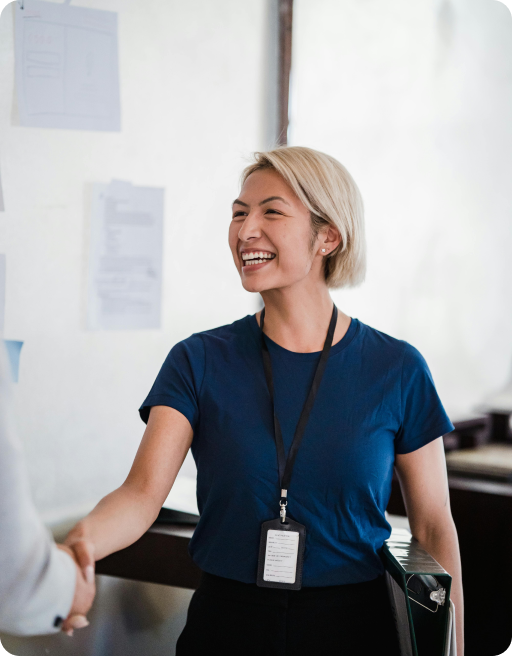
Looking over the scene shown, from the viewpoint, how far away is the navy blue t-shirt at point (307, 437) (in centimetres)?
109

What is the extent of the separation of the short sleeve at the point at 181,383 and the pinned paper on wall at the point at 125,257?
56cm

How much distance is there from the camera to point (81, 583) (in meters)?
0.78

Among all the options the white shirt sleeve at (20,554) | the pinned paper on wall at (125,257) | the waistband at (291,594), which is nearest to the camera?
the white shirt sleeve at (20,554)

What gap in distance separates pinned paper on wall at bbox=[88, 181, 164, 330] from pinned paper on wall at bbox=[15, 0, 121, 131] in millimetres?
190

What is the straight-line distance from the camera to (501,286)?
2.32 meters

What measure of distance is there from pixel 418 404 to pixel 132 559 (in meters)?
0.76

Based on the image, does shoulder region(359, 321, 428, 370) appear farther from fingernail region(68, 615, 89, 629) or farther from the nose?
fingernail region(68, 615, 89, 629)

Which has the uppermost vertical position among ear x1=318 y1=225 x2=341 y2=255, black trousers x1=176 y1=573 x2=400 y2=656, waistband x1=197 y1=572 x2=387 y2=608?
ear x1=318 y1=225 x2=341 y2=255

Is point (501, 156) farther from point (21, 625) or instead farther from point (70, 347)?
point (21, 625)

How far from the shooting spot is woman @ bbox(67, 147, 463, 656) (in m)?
1.06

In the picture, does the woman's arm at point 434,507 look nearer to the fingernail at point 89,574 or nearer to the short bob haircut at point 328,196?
the short bob haircut at point 328,196

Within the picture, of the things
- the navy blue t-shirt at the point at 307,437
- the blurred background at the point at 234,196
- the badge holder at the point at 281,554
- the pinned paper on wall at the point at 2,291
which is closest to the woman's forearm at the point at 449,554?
the navy blue t-shirt at the point at 307,437

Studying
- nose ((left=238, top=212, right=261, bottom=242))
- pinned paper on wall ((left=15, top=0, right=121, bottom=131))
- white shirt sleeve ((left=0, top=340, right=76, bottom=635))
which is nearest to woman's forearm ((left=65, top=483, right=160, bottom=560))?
white shirt sleeve ((left=0, top=340, right=76, bottom=635))

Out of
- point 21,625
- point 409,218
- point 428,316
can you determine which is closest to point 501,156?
point 409,218
